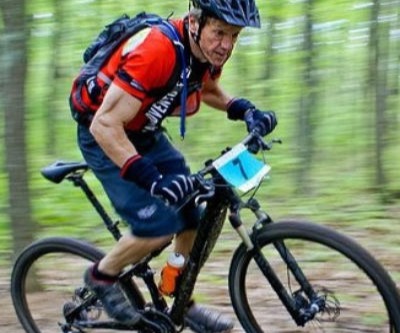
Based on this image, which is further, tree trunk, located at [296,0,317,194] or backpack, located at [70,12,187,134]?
tree trunk, located at [296,0,317,194]

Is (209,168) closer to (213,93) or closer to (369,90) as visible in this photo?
(213,93)

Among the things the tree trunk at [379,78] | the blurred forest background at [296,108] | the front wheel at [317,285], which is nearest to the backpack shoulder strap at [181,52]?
the front wheel at [317,285]

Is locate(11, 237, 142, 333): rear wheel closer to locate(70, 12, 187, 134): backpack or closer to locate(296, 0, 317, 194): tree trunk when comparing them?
locate(70, 12, 187, 134): backpack

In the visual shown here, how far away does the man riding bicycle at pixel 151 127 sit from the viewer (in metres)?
3.51

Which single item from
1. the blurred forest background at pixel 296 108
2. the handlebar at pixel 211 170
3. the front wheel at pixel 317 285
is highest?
the handlebar at pixel 211 170

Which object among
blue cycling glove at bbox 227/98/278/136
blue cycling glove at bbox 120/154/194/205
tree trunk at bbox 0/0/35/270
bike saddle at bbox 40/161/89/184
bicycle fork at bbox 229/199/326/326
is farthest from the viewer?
tree trunk at bbox 0/0/35/270

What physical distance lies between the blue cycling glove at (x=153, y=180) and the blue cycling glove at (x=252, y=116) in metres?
0.53

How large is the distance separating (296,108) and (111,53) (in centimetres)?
555

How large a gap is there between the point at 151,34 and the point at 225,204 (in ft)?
3.08

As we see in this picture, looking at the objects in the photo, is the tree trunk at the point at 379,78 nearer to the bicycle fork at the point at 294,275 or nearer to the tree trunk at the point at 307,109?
the tree trunk at the point at 307,109

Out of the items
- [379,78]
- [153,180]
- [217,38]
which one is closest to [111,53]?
[217,38]

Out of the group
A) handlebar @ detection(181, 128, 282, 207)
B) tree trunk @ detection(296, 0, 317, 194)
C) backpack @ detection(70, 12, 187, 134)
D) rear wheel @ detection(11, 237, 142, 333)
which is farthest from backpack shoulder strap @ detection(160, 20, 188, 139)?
tree trunk @ detection(296, 0, 317, 194)

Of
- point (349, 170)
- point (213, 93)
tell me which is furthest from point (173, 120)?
point (213, 93)

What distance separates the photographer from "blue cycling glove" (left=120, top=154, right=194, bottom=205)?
3.44 m
